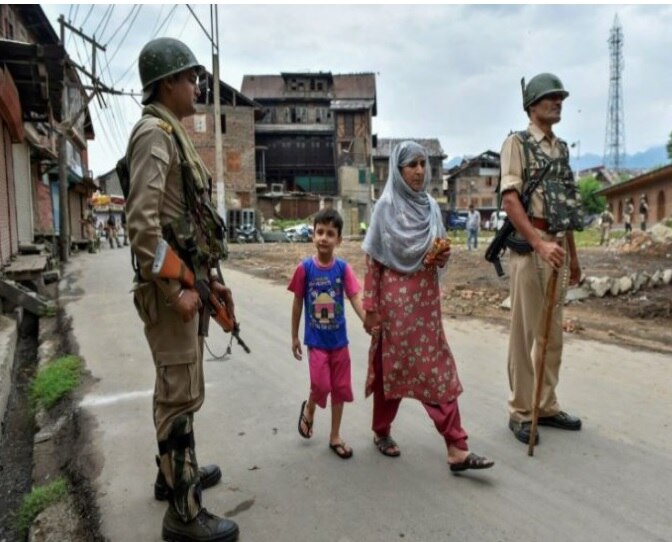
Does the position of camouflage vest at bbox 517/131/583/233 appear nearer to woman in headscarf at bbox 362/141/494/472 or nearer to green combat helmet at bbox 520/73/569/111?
green combat helmet at bbox 520/73/569/111

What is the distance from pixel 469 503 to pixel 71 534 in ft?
6.29

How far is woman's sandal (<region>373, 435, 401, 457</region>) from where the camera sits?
10.4 ft

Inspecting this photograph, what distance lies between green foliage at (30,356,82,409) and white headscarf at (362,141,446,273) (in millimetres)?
Answer: 3038

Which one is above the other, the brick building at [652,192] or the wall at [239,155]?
the wall at [239,155]

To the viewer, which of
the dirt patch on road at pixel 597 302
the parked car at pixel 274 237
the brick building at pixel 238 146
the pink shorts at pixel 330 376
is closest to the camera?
the pink shorts at pixel 330 376

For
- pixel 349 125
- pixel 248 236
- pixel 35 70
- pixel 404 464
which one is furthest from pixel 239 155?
pixel 404 464

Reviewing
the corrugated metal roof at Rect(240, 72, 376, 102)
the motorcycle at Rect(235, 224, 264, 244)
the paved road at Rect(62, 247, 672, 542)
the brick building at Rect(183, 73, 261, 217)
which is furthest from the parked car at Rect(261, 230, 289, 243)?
the paved road at Rect(62, 247, 672, 542)

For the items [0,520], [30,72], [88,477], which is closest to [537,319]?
[88,477]

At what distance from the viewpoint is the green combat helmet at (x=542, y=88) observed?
10.9ft

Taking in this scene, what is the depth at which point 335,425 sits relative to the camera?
3240 mm

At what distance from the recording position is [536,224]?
341 centimetres

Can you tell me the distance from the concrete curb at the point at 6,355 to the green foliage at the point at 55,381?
0.21 meters

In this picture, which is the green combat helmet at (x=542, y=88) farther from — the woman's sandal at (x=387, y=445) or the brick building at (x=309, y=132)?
the brick building at (x=309, y=132)

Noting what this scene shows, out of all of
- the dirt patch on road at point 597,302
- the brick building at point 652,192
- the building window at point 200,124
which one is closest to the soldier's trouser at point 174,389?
the dirt patch on road at point 597,302
